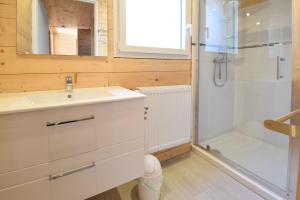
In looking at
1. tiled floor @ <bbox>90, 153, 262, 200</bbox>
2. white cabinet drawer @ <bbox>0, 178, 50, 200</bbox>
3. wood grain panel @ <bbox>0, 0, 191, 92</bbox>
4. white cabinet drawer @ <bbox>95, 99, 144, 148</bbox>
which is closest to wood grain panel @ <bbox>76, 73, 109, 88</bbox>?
wood grain panel @ <bbox>0, 0, 191, 92</bbox>

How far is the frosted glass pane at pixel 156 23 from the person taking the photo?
173 cm

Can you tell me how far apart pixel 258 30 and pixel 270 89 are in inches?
28.4

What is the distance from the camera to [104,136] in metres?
1.10

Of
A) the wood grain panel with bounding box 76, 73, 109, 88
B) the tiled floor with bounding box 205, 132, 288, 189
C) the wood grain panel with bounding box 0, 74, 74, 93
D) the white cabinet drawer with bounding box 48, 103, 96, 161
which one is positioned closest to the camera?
the white cabinet drawer with bounding box 48, 103, 96, 161

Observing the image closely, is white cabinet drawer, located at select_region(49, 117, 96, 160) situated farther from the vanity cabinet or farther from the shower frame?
the shower frame

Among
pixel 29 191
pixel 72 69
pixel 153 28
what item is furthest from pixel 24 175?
pixel 153 28

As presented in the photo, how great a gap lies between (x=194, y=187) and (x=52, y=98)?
52.5 inches

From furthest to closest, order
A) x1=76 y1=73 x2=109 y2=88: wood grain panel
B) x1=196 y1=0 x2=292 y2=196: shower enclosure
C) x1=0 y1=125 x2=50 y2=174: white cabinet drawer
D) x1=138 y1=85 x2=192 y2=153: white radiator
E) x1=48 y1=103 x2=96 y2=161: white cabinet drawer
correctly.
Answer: x1=196 y1=0 x2=292 y2=196: shower enclosure
x1=138 y1=85 x2=192 y2=153: white radiator
x1=76 y1=73 x2=109 y2=88: wood grain panel
x1=48 y1=103 x2=96 y2=161: white cabinet drawer
x1=0 y1=125 x2=50 y2=174: white cabinet drawer

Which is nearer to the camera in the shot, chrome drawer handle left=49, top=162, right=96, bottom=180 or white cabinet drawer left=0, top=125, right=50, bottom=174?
white cabinet drawer left=0, top=125, right=50, bottom=174

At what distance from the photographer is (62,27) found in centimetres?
136

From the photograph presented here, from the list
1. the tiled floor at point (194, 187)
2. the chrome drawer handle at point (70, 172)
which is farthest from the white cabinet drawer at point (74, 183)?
the tiled floor at point (194, 187)

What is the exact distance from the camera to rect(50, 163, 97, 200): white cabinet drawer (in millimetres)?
979

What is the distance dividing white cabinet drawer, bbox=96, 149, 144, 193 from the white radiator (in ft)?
1.39

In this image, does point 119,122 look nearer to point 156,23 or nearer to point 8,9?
point 8,9
